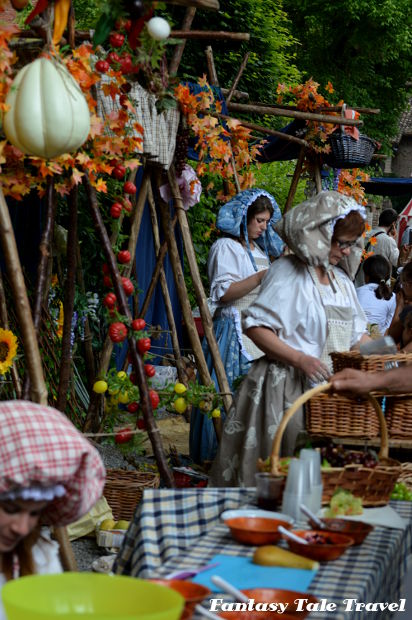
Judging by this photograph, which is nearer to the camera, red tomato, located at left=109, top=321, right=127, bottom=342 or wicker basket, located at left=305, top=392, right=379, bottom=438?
wicker basket, located at left=305, top=392, right=379, bottom=438

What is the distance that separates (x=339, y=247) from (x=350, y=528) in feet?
6.52

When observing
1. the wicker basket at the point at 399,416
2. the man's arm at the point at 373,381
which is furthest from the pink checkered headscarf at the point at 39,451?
the wicker basket at the point at 399,416

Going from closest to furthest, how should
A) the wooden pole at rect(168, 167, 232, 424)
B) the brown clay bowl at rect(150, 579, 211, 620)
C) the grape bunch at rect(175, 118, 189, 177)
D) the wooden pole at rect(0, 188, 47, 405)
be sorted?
the brown clay bowl at rect(150, 579, 211, 620)
the wooden pole at rect(0, 188, 47, 405)
the grape bunch at rect(175, 118, 189, 177)
the wooden pole at rect(168, 167, 232, 424)

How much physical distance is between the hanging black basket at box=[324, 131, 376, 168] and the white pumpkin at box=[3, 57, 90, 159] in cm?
438

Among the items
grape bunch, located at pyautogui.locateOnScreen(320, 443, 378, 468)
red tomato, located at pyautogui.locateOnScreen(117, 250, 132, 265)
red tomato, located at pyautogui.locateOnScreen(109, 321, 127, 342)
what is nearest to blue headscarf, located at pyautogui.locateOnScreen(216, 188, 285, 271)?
red tomato, located at pyautogui.locateOnScreen(117, 250, 132, 265)

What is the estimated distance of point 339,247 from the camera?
4312 millimetres

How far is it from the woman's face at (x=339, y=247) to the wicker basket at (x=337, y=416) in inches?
28.8

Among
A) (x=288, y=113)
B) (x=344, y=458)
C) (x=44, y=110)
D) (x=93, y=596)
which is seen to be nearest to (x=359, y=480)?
(x=344, y=458)

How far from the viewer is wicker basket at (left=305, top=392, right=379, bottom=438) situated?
3.92 m

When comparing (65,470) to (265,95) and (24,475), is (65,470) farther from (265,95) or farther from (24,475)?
(265,95)

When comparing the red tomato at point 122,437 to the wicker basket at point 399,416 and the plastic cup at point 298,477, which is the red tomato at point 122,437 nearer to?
the wicker basket at point 399,416

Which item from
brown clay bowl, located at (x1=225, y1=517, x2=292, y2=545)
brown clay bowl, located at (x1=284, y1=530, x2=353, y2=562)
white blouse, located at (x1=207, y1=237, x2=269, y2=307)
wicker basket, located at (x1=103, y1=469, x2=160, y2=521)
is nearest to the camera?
brown clay bowl, located at (x1=284, y1=530, x2=353, y2=562)

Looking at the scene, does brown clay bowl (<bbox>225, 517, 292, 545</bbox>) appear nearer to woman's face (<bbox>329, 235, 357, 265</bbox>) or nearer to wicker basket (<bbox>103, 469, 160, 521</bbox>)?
woman's face (<bbox>329, 235, 357, 265</bbox>)

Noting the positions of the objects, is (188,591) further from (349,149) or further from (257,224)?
(349,149)
